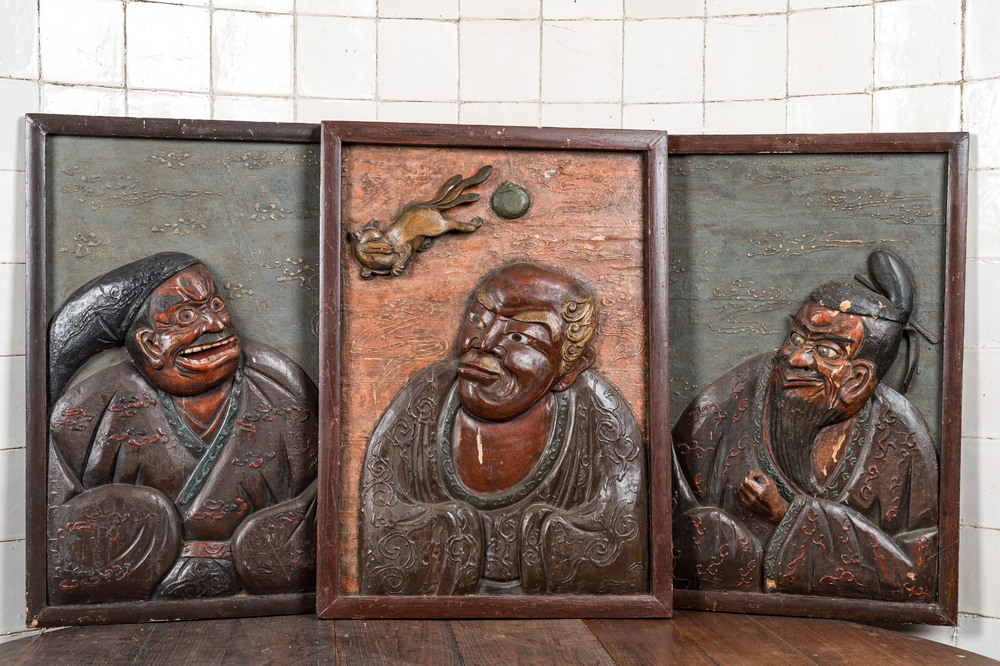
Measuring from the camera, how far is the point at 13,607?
184 centimetres

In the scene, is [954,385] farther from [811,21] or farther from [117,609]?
[117,609]

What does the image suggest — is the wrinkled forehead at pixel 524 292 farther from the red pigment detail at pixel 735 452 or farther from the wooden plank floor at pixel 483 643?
the wooden plank floor at pixel 483 643

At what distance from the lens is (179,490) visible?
180 cm

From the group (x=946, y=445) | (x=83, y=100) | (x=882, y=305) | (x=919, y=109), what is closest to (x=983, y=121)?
(x=919, y=109)

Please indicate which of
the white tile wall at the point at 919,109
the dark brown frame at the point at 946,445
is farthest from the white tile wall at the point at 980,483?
the white tile wall at the point at 919,109

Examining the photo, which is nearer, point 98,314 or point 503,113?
point 98,314

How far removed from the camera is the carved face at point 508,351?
1.77 meters

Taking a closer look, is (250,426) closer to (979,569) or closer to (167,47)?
(167,47)

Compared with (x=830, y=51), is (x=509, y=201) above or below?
below

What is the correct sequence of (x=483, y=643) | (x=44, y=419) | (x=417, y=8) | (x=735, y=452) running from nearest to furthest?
(x=483, y=643), (x=44, y=419), (x=735, y=452), (x=417, y=8)

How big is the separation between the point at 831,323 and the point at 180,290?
1.50 meters

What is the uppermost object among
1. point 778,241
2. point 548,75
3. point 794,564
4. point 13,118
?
point 548,75

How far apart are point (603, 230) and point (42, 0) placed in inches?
56.0

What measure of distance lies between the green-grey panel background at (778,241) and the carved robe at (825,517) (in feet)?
0.28
